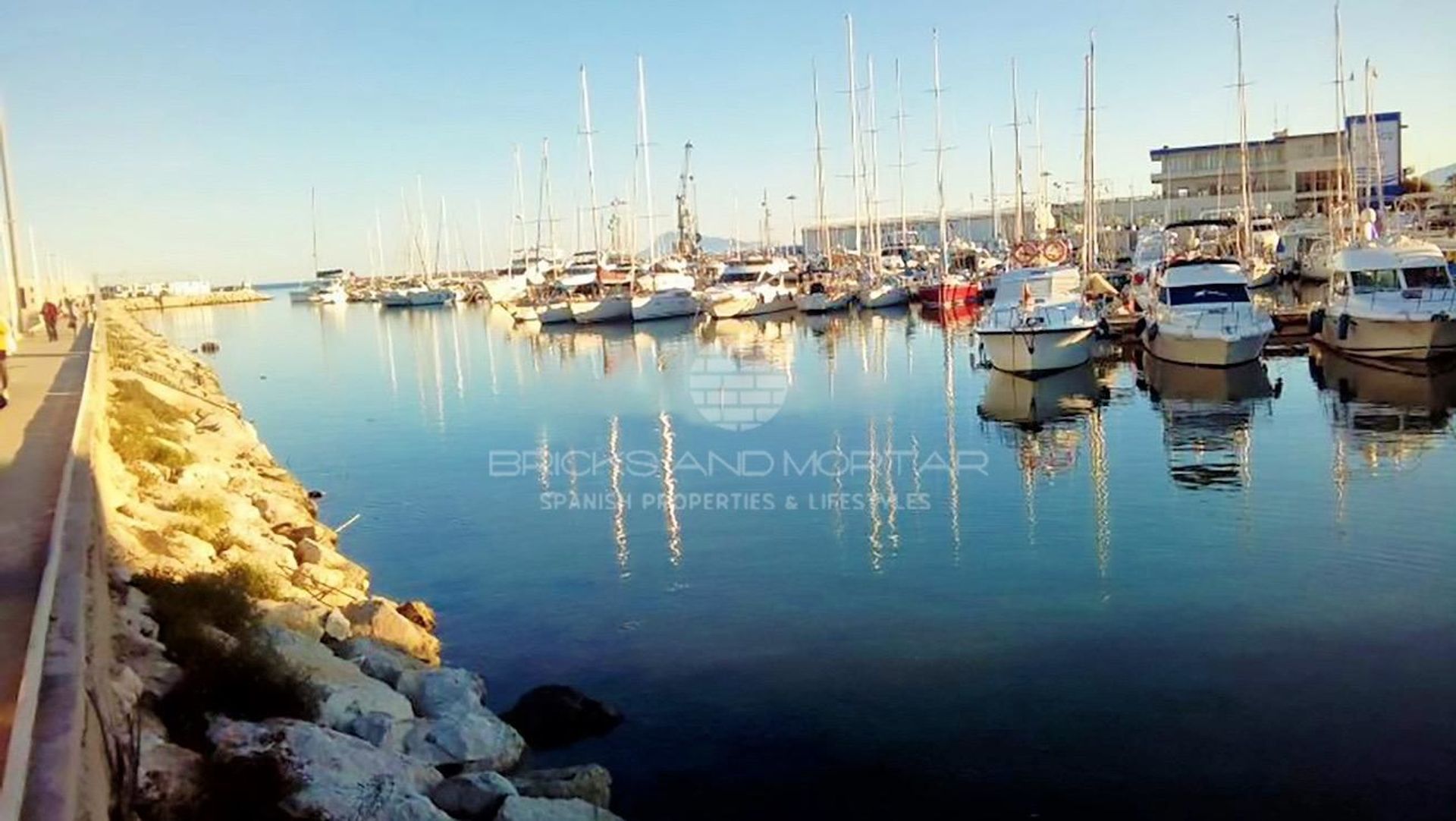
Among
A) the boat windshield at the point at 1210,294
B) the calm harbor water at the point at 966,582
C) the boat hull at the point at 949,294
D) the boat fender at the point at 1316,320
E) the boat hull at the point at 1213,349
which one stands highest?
the boat hull at the point at 949,294

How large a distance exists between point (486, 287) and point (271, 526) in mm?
94591

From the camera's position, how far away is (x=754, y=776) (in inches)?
430

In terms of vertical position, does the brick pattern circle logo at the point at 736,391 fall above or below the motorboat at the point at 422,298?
below

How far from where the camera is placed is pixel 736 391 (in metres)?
38.6

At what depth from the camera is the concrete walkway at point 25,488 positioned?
7.87 metres

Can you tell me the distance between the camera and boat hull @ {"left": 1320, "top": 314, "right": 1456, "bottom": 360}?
33.5m

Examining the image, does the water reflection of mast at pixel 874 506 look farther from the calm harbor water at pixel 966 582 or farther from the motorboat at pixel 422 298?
the motorboat at pixel 422 298

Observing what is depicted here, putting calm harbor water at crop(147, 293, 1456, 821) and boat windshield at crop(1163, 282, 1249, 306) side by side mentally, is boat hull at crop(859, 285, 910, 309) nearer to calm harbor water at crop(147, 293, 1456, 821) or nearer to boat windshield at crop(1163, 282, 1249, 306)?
boat windshield at crop(1163, 282, 1249, 306)

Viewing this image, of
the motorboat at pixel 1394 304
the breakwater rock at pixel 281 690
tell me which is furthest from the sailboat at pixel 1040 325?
the breakwater rock at pixel 281 690

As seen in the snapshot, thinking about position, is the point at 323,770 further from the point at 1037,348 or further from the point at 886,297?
the point at 886,297

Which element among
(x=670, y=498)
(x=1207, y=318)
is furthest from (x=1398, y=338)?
(x=670, y=498)

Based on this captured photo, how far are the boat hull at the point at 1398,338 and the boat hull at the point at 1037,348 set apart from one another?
7.60 m

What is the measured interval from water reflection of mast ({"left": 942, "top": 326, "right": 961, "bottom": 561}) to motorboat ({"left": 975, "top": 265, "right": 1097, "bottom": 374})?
1.97m

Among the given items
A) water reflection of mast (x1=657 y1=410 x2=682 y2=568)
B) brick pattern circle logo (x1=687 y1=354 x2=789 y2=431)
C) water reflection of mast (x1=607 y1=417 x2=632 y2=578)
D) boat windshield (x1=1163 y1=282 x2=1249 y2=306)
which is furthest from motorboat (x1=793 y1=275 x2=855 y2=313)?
water reflection of mast (x1=607 y1=417 x2=632 y2=578)
